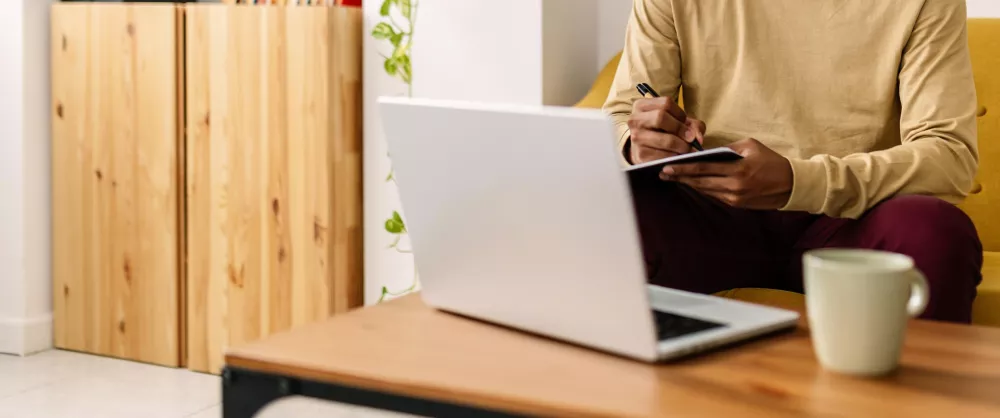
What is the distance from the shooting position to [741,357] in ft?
3.17

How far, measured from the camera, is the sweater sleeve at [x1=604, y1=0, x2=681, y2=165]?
1.81 m

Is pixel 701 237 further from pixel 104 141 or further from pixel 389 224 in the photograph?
pixel 104 141

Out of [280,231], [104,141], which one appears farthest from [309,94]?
[104,141]

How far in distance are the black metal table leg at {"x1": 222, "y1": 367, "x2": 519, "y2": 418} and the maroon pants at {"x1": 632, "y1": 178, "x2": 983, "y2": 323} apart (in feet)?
2.35

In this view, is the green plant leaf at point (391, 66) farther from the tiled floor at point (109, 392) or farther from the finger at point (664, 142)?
the finger at point (664, 142)

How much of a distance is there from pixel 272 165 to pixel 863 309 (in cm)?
184

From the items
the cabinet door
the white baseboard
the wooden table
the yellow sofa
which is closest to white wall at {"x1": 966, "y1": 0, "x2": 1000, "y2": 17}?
the yellow sofa

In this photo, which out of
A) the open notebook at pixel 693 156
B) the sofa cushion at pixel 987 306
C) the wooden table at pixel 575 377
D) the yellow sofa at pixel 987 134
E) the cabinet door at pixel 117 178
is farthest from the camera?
the cabinet door at pixel 117 178

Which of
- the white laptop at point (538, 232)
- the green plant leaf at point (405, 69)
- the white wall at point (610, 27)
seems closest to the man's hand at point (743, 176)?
the white laptop at point (538, 232)

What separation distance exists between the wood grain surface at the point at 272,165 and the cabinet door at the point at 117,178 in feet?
0.23

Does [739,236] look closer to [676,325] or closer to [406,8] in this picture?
[676,325]

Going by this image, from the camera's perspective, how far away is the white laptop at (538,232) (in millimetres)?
896

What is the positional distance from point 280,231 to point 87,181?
0.56m

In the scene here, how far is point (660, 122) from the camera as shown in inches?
56.0
